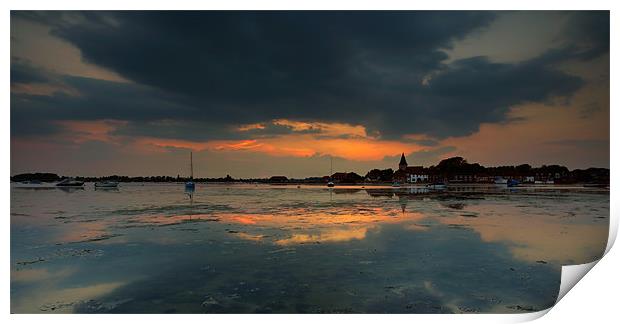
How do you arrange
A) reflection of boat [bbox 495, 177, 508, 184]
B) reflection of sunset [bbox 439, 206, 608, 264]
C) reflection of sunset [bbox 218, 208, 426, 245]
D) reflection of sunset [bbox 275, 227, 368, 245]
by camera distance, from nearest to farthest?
reflection of sunset [bbox 439, 206, 608, 264], reflection of sunset [bbox 275, 227, 368, 245], reflection of sunset [bbox 218, 208, 426, 245], reflection of boat [bbox 495, 177, 508, 184]

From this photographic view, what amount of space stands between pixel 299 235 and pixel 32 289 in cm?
522

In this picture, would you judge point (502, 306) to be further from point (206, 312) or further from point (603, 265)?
point (206, 312)

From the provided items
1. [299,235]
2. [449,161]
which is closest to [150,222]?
[299,235]

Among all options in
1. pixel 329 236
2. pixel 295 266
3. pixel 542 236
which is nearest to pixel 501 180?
pixel 542 236

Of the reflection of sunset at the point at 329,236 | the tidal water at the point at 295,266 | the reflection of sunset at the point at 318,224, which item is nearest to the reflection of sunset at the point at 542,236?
the tidal water at the point at 295,266

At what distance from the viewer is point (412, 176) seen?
203ft

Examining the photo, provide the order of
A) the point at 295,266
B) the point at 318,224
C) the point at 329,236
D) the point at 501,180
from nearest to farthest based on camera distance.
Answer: the point at 295,266, the point at 329,236, the point at 318,224, the point at 501,180

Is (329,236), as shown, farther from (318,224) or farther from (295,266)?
(295,266)

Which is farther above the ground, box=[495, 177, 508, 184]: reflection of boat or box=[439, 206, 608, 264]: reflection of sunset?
box=[439, 206, 608, 264]: reflection of sunset

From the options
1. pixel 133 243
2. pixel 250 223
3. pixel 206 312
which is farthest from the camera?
pixel 250 223

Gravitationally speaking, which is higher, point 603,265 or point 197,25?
point 197,25

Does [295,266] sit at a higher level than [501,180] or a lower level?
higher

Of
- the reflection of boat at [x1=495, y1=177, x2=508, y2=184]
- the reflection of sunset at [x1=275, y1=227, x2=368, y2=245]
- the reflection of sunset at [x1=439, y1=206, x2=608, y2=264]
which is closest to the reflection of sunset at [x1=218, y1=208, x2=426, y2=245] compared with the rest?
the reflection of sunset at [x1=275, y1=227, x2=368, y2=245]

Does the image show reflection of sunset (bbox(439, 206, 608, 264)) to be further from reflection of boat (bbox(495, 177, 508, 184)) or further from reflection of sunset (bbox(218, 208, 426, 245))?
reflection of boat (bbox(495, 177, 508, 184))
